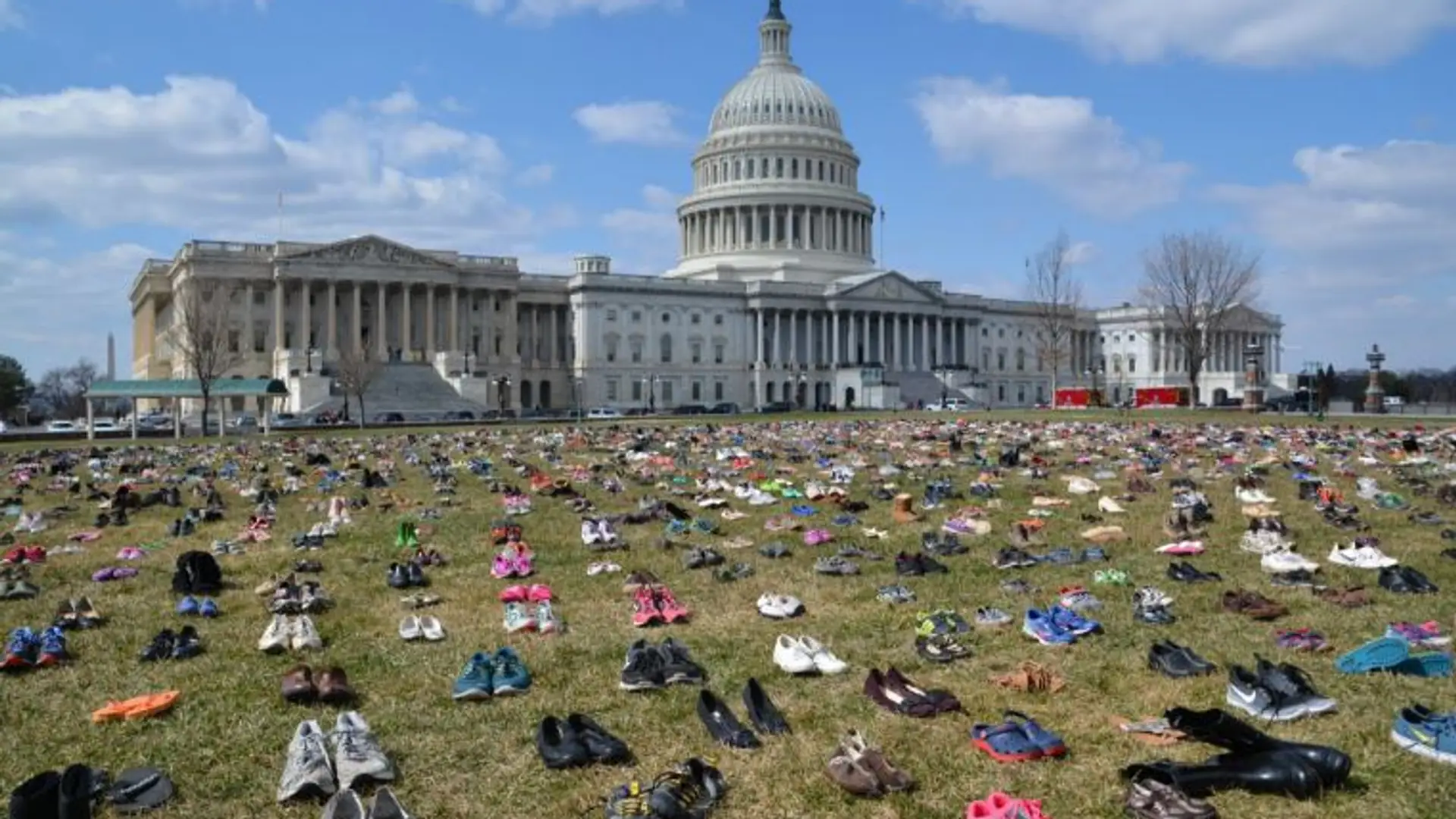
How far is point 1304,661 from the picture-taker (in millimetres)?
9156

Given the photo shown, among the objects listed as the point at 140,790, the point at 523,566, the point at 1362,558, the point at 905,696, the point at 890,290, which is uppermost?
the point at 890,290

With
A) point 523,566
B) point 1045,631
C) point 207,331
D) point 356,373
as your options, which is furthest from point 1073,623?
point 207,331

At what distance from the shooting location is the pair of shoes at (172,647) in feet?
32.6

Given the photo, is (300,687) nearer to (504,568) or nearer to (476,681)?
(476,681)

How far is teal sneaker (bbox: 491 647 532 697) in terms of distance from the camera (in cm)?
870

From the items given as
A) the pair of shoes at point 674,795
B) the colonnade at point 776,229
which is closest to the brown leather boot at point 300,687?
the pair of shoes at point 674,795

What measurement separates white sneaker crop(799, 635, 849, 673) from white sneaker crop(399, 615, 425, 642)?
378 cm

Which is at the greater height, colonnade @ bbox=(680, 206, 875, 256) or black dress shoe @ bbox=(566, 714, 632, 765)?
colonnade @ bbox=(680, 206, 875, 256)

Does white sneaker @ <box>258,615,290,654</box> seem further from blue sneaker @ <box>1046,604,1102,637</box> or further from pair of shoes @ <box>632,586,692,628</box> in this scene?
blue sneaker @ <box>1046,604,1102,637</box>

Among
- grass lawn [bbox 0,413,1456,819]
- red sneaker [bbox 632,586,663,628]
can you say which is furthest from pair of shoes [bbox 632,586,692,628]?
grass lawn [bbox 0,413,1456,819]

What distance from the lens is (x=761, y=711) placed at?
7.86m

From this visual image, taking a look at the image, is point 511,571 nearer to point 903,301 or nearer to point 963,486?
point 963,486

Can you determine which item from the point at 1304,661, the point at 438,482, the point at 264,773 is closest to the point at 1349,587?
the point at 1304,661

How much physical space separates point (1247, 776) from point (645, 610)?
626 centimetres
